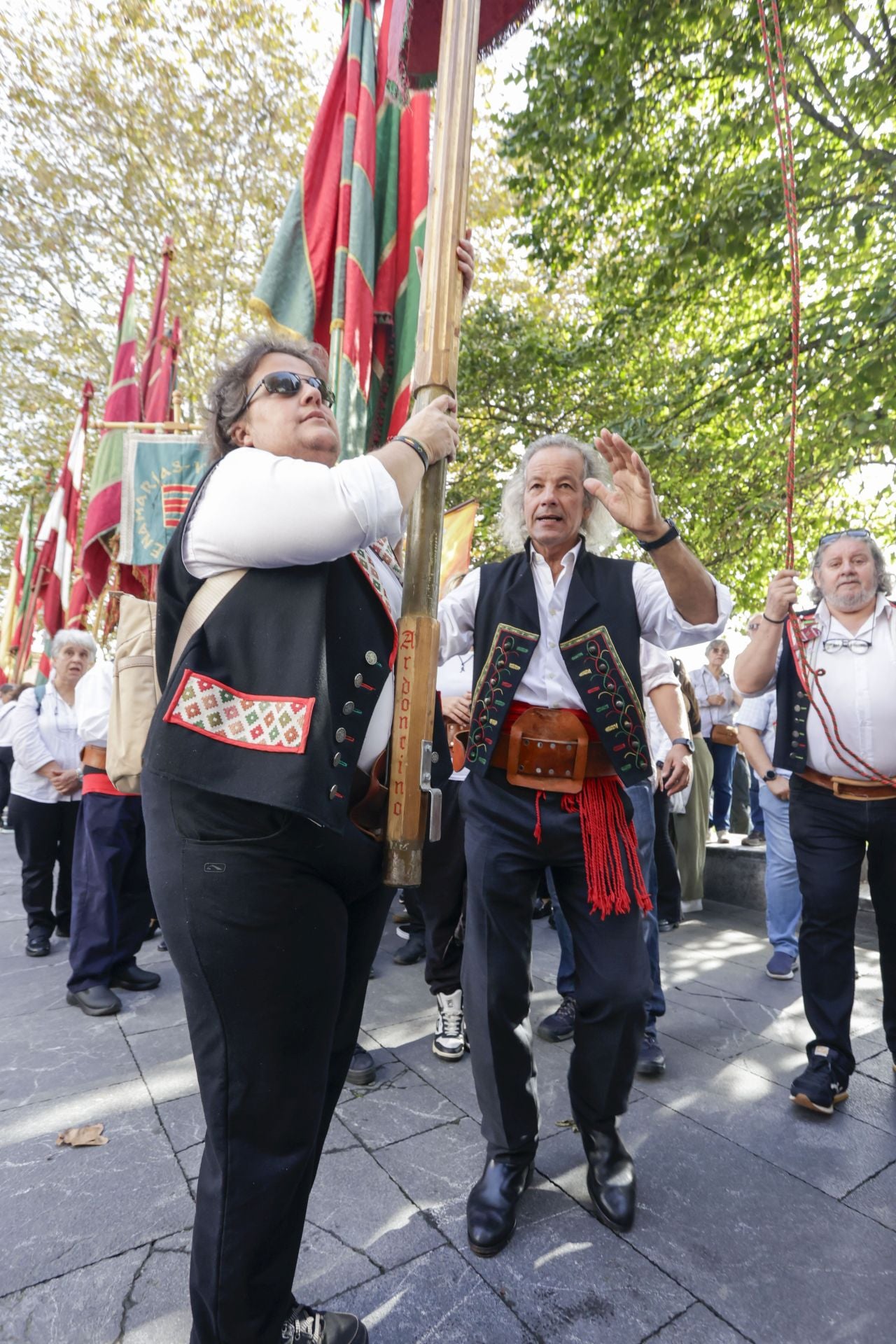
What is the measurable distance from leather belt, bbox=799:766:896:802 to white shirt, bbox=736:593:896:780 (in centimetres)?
2

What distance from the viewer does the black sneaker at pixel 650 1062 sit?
3004 mm

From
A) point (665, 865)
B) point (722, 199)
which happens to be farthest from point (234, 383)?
point (722, 199)

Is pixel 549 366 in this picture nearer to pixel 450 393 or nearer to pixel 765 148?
pixel 765 148

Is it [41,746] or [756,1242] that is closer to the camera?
[756,1242]

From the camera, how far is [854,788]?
2891mm

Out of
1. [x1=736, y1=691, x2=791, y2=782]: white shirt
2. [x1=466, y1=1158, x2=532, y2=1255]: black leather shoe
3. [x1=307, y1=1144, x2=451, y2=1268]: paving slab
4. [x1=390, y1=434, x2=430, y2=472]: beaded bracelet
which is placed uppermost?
[x1=390, y1=434, x2=430, y2=472]: beaded bracelet

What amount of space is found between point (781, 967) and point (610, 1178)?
2.69 meters

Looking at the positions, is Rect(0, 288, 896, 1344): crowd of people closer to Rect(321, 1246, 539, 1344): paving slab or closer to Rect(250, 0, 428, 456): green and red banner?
Rect(321, 1246, 539, 1344): paving slab

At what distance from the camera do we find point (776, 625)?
9.41 ft

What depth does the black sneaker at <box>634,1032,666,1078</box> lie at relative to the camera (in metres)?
3.00

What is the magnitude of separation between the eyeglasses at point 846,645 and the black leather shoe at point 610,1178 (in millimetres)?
A: 1902

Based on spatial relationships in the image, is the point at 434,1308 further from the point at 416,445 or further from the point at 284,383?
the point at 284,383

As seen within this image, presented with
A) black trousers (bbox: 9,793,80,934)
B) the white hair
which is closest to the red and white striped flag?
the white hair

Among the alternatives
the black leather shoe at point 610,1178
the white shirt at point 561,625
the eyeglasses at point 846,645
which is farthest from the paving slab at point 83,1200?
the eyeglasses at point 846,645
